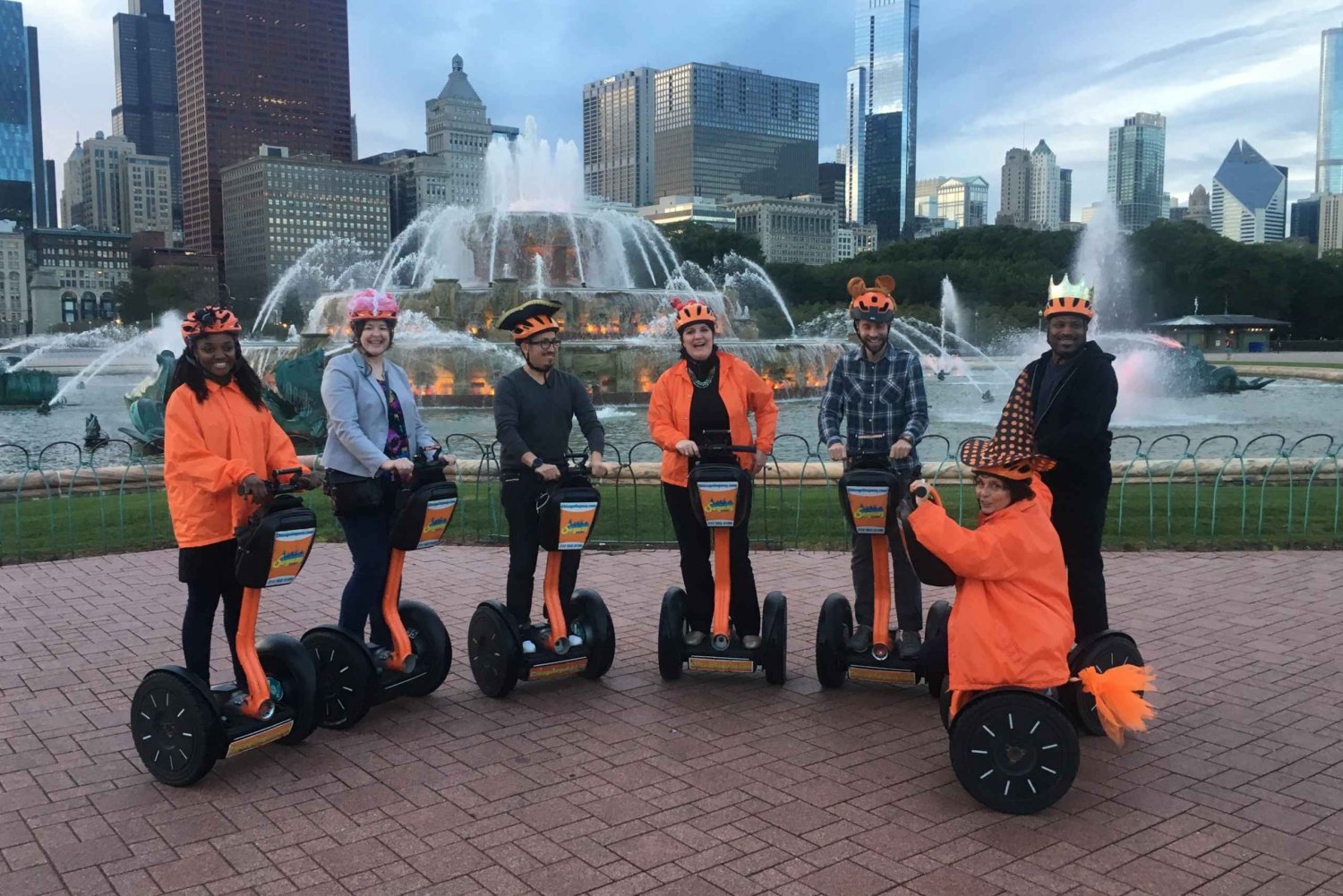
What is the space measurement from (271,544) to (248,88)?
6866 inches

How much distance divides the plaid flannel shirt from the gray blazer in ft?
6.67

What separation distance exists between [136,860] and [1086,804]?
3.34m

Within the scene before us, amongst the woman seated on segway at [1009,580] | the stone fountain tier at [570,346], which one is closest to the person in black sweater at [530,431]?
the woman seated on segway at [1009,580]

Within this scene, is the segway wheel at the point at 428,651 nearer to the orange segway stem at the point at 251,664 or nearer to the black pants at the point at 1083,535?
the orange segway stem at the point at 251,664

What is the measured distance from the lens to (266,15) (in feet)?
530

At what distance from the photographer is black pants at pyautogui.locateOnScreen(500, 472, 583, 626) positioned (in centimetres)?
533

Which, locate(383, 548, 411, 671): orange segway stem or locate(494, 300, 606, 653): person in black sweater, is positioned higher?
locate(494, 300, 606, 653): person in black sweater

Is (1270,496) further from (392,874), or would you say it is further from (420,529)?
(392,874)

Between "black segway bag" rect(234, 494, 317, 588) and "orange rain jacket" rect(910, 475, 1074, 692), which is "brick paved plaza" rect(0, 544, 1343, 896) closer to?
"orange rain jacket" rect(910, 475, 1074, 692)

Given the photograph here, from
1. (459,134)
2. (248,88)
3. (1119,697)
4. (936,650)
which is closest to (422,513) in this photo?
(936,650)

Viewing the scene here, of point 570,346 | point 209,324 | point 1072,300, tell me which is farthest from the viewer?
point 570,346

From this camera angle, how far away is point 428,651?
17.3 ft

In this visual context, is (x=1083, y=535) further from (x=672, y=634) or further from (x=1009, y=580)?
(x=672, y=634)

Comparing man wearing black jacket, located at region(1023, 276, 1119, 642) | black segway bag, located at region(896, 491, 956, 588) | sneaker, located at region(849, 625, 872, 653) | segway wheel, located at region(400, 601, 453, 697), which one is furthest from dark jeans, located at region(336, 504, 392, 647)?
man wearing black jacket, located at region(1023, 276, 1119, 642)
